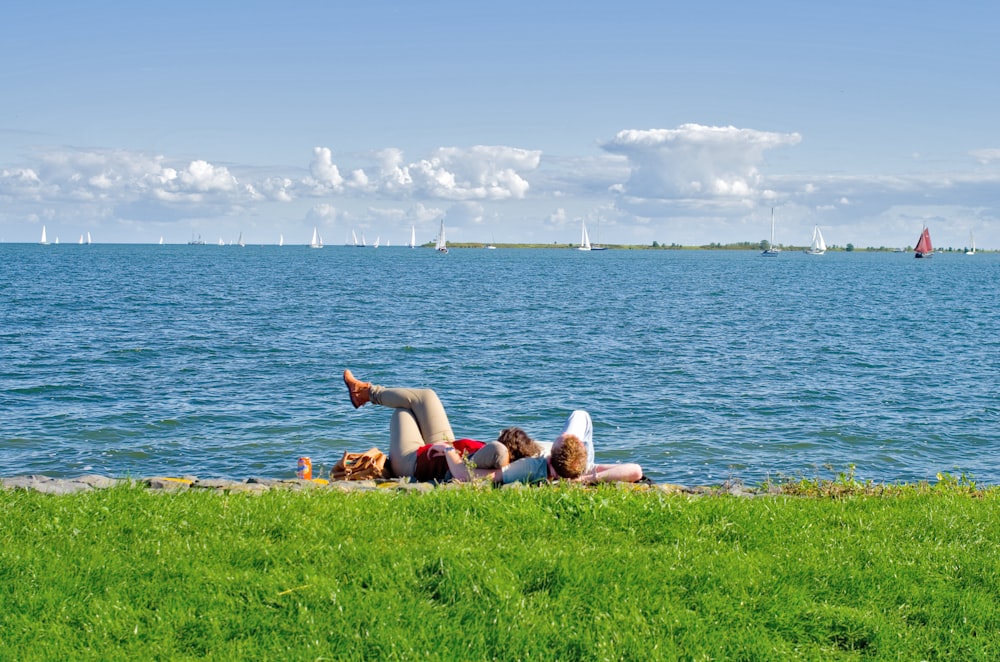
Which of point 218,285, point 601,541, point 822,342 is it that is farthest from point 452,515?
point 218,285

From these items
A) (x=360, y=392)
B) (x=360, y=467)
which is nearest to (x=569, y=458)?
(x=360, y=467)

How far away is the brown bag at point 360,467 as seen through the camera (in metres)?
11.5

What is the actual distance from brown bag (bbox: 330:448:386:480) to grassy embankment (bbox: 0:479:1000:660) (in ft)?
10.1

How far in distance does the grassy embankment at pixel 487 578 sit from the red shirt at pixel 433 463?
2.67m

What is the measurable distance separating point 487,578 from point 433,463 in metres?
4.82

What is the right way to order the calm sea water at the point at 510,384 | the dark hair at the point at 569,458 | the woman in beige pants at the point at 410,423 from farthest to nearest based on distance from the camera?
the calm sea water at the point at 510,384, the woman in beige pants at the point at 410,423, the dark hair at the point at 569,458

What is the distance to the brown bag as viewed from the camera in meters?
11.5

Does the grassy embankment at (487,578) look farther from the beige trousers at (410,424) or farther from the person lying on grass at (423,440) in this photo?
the beige trousers at (410,424)

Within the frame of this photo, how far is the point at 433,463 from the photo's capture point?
11070 millimetres

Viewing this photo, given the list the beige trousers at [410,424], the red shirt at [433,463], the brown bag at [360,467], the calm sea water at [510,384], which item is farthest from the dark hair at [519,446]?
the calm sea water at [510,384]

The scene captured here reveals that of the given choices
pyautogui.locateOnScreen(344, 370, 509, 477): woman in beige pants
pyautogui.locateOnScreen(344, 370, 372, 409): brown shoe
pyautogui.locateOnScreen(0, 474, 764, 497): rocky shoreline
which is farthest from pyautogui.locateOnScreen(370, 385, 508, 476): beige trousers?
pyautogui.locateOnScreen(0, 474, 764, 497): rocky shoreline

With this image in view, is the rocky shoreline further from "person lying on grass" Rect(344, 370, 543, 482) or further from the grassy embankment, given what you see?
the grassy embankment

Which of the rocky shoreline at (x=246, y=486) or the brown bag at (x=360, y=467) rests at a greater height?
the rocky shoreline at (x=246, y=486)

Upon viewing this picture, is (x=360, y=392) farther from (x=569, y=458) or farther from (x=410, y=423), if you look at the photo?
(x=569, y=458)
